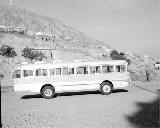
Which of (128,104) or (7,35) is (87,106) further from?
(7,35)

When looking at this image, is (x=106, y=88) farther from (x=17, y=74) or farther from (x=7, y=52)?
(x=7, y=52)

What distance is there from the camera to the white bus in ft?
56.1

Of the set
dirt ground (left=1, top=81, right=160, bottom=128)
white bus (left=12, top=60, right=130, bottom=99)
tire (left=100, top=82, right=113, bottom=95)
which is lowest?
dirt ground (left=1, top=81, right=160, bottom=128)

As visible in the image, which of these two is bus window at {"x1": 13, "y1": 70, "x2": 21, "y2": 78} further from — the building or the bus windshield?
the building

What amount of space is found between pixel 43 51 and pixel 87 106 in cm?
4198

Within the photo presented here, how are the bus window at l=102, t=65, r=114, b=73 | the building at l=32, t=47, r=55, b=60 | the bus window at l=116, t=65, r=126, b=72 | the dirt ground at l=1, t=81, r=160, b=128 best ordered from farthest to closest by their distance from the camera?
the building at l=32, t=47, r=55, b=60
the bus window at l=116, t=65, r=126, b=72
the bus window at l=102, t=65, r=114, b=73
the dirt ground at l=1, t=81, r=160, b=128

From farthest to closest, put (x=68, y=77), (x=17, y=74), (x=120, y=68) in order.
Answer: (x=120, y=68) < (x=68, y=77) < (x=17, y=74)

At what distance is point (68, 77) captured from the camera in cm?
1750

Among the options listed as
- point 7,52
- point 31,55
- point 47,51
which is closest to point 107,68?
point 31,55

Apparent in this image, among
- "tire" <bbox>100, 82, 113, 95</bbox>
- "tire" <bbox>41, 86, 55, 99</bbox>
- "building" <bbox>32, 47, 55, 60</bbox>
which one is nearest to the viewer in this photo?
"tire" <bbox>41, 86, 55, 99</bbox>

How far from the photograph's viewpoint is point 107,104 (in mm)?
13672

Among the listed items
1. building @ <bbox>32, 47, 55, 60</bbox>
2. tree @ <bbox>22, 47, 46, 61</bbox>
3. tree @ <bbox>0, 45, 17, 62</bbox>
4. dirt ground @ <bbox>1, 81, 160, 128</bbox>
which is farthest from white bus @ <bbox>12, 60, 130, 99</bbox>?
building @ <bbox>32, 47, 55, 60</bbox>

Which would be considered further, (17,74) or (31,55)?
(31,55)

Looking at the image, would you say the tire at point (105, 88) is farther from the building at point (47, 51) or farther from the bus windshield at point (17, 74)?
the building at point (47, 51)
